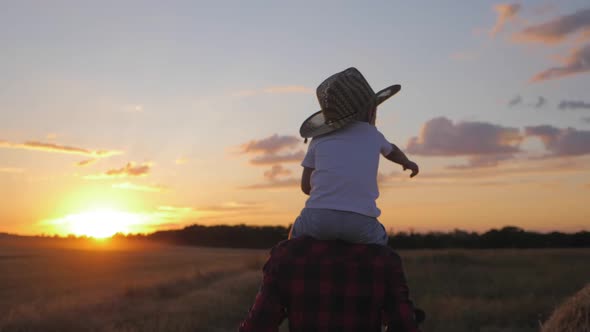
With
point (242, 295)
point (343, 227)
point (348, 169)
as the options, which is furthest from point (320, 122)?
point (242, 295)

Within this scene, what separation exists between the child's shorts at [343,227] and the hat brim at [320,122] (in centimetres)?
51

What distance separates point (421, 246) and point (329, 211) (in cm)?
2840

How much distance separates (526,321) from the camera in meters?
12.4

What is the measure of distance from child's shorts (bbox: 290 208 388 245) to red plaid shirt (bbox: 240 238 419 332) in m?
0.06

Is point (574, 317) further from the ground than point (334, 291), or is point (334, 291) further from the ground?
point (334, 291)

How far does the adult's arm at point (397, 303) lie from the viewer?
3.63 meters

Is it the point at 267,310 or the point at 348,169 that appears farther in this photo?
the point at 348,169

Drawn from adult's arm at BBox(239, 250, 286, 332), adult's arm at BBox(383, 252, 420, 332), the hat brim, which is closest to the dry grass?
adult's arm at BBox(383, 252, 420, 332)

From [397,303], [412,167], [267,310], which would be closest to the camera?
[397,303]

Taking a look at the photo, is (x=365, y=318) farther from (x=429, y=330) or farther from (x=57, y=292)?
(x=57, y=292)

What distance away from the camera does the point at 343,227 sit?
3.86 m

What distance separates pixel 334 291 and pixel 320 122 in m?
1.05

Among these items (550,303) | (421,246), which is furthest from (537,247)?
(550,303)

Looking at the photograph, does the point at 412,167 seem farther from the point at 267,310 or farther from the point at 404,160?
the point at 267,310
